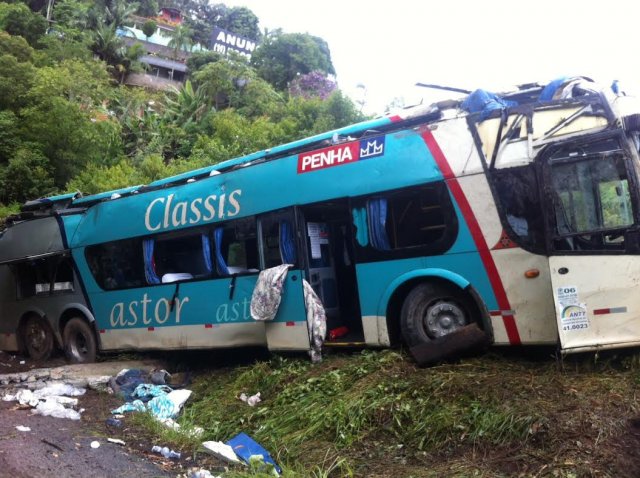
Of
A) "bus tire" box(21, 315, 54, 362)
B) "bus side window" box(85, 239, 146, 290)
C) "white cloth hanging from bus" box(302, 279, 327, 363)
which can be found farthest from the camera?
"bus tire" box(21, 315, 54, 362)

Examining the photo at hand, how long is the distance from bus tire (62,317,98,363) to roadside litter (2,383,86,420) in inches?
83.2

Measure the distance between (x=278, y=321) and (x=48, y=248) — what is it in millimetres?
5507

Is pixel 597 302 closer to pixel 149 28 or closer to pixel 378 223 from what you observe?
pixel 378 223

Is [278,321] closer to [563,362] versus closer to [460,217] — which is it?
[460,217]

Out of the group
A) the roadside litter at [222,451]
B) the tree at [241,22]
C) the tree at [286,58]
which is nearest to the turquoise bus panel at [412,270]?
the roadside litter at [222,451]

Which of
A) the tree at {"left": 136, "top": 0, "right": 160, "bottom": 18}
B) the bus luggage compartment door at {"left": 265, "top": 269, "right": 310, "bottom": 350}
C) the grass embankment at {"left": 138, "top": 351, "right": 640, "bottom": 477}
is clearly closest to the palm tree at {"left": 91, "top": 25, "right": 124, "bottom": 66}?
the tree at {"left": 136, "top": 0, "right": 160, "bottom": 18}

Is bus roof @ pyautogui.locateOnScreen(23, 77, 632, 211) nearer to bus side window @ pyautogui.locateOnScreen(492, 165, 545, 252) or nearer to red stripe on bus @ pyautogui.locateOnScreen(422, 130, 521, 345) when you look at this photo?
red stripe on bus @ pyautogui.locateOnScreen(422, 130, 521, 345)

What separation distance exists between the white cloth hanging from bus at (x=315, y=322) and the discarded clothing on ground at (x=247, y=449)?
4.89ft

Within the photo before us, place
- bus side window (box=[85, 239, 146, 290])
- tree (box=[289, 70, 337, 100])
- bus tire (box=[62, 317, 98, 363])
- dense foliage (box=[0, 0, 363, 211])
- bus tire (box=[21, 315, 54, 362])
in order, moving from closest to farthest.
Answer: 1. bus side window (box=[85, 239, 146, 290])
2. bus tire (box=[62, 317, 98, 363])
3. bus tire (box=[21, 315, 54, 362])
4. dense foliage (box=[0, 0, 363, 211])
5. tree (box=[289, 70, 337, 100])

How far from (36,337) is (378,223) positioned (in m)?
7.73

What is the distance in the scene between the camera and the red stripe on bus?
5195mm

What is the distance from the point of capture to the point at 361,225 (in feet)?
20.2

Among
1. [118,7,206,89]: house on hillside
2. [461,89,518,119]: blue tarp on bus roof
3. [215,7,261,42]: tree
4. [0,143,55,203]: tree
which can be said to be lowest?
[461,89,518,119]: blue tarp on bus roof

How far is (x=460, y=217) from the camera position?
17.9ft
